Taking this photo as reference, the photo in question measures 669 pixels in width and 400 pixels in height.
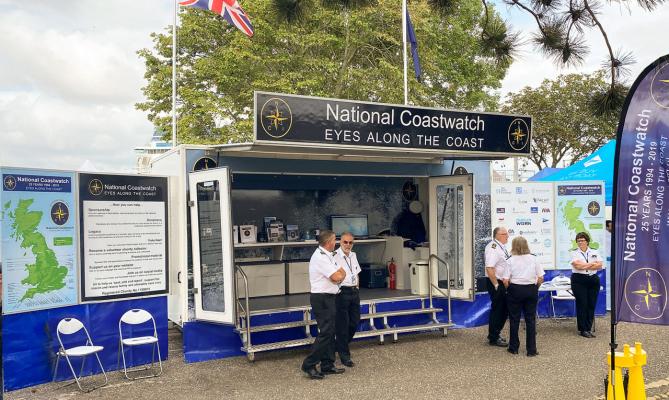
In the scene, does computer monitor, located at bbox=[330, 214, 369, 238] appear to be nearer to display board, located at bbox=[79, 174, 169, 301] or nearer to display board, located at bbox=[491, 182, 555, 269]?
display board, located at bbox=[491, 182, 555, 269]

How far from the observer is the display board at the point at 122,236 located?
6516mm

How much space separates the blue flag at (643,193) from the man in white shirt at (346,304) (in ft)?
10.9

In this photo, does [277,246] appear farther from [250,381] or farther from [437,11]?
[437,11]

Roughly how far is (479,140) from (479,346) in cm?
253

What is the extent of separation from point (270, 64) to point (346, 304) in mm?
12453

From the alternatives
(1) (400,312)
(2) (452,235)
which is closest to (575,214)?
(2) (452,235)

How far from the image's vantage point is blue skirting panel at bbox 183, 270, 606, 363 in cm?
702

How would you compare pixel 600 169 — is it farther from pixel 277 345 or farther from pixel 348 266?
pixel 277 345

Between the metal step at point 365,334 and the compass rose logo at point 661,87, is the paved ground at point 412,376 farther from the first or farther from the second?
the compass rose logo at point 661,87

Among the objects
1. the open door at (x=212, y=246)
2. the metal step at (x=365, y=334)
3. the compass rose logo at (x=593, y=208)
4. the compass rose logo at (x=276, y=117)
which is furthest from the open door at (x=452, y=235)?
the open door at (x=212, y=246)

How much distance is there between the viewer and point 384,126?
698 centimetres

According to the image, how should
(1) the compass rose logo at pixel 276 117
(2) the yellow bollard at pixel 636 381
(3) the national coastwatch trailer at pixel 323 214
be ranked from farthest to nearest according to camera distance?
(3) the national coastwatch trailer at pixel 323 214
(1) the compass rose logo at pixel 276 117
(2) the yellow bollard at pixel 636 381

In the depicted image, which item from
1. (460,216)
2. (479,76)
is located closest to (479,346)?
(460,216)

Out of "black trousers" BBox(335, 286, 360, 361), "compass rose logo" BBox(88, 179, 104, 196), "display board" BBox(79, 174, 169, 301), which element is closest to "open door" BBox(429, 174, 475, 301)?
"black trousers" BBox(335, 286, 360, 361)
